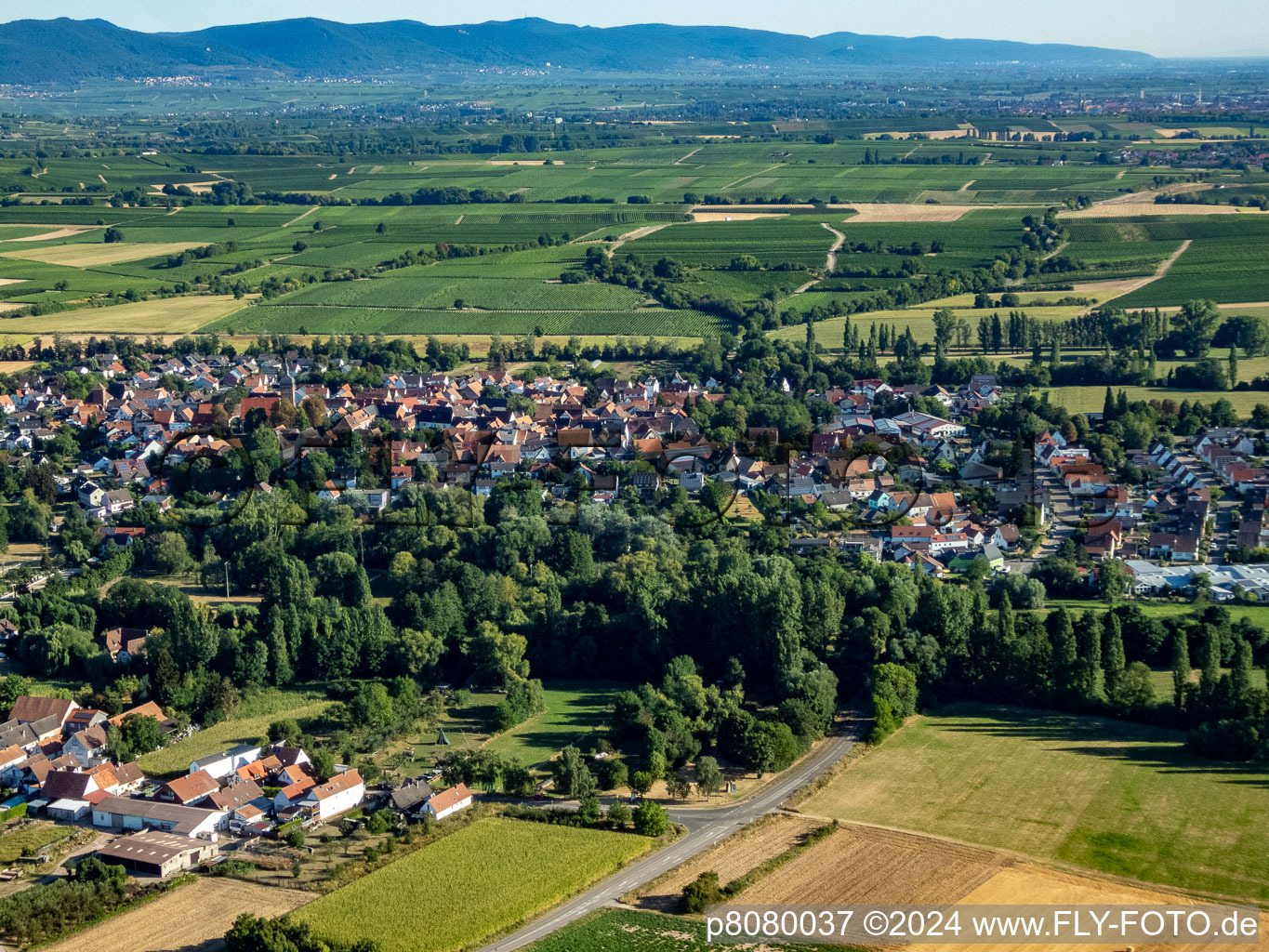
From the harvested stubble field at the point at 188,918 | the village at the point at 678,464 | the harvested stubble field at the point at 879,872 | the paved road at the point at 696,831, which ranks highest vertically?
the village at the point at 678,464

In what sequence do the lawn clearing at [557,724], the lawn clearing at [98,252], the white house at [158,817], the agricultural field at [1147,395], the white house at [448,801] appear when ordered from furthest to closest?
the lawn clearing at [98,252], the agricultural field at [1147,395], the lawn clearing at [557,724], the white house at [448,801], the white house at [158,817]

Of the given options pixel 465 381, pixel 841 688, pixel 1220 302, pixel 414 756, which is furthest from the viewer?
pixel 1220 302

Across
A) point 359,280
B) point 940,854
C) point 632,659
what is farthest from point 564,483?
point 359,280

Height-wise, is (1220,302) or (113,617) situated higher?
(1220,302)

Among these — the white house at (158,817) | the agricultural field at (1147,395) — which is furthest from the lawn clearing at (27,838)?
the agricultural field at (1147,395)

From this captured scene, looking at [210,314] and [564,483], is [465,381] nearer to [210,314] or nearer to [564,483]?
[564,483]

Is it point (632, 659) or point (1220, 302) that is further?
point (1220, 302)

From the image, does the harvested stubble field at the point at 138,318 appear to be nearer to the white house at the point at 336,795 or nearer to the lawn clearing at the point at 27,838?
the lawn clearing at the point at 27,838

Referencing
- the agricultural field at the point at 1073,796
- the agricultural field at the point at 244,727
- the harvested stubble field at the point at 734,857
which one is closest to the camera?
the harvested stubble field at the point at 734,857
